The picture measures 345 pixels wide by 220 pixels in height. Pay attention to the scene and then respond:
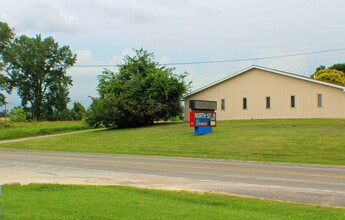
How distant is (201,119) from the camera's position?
1339 inches

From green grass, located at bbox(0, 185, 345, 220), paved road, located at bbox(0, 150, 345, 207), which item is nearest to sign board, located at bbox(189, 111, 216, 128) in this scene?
paved road, located at bbox(0, 150, 345, 207)

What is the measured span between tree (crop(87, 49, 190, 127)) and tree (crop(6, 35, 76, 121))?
39617 mm

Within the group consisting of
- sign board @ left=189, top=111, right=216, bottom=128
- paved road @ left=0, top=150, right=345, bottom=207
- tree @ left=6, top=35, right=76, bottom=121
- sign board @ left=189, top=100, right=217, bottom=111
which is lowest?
paved road @ left=0, top=150, right=345, bottom=207

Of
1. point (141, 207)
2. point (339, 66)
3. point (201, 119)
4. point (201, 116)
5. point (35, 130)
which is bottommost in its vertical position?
point (141, 207)

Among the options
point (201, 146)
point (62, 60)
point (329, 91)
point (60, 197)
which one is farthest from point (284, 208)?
point (62, 60)

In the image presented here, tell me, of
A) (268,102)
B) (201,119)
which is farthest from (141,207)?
(268,102)

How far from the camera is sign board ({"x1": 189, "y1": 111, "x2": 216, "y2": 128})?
110 ft

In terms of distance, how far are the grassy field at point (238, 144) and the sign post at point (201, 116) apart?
79 cm

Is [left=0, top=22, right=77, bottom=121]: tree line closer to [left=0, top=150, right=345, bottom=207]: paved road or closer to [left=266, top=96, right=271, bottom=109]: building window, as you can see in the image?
[left=266, top=96, right=271, bottom=109]: building window

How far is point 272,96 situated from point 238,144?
55.5ft

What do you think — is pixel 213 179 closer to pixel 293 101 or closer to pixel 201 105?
pixel 201 105

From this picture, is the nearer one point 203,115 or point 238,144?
point 238,144

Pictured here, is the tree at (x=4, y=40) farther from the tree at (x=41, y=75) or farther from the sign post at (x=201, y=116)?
the sign post at (x=201, y=116)

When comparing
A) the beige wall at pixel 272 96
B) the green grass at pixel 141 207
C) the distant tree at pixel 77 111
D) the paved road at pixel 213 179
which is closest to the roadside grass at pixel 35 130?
the beige wall at pixel 272 96
